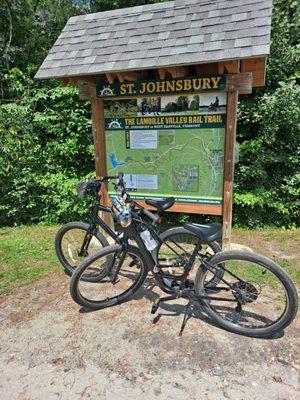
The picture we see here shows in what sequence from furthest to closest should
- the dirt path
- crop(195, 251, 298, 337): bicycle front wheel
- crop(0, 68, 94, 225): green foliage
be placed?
crop(0, 68, 94, 225): green foliage → crop(195, 251, 298, 337): bicycle front wheel → the dirt path

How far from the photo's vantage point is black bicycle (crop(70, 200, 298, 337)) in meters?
2.67

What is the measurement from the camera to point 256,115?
223 inches

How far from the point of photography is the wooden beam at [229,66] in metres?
3.56

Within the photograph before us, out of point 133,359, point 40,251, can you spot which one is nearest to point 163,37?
point 40,251

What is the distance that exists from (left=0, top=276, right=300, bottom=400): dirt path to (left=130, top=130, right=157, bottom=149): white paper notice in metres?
2.17

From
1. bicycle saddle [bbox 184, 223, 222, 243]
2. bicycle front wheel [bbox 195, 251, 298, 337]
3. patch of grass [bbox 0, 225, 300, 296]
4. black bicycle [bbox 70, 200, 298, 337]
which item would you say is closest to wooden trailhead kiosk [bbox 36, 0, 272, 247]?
patch of grass [bbox 0, 225, 300, 296]

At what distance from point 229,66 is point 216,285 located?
95.2 inches

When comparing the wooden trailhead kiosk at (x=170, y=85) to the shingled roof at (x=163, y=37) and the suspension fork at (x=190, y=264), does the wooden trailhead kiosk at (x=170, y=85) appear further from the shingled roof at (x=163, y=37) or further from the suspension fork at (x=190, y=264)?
the suspension fork at (x=190, y=264)

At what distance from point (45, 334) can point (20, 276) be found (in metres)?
1.30

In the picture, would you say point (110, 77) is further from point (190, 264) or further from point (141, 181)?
point (190, 264)

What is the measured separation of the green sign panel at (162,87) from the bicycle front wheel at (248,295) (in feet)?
7.03

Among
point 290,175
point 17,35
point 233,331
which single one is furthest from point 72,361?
point 17,35

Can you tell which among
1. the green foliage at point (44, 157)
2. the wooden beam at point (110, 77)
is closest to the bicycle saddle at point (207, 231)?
the wooden beam at point (110, 77)

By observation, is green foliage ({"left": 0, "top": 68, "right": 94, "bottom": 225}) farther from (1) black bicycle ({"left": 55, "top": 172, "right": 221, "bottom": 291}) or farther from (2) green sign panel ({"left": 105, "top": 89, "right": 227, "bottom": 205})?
(1) black bicycle ({"left": 55, "top": 172, "right": 221, "bottom": 291})
